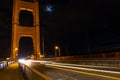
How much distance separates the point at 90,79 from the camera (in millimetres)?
10977

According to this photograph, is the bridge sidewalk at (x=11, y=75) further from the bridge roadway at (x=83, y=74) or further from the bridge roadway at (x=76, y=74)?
the bridge roadway at (x=83, y=74)

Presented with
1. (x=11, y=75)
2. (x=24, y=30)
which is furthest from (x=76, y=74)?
(x=24, y=30)

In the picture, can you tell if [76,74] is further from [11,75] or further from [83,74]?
[11,75]

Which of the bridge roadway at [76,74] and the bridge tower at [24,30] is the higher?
the bridge tower at [24,30]

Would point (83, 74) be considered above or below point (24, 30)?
below

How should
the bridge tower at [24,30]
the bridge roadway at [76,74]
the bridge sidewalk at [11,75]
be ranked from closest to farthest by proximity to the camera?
the bridge roadway at [76,74]
the bridge sidewalk at [11,75]
the bridge tower at [24,30]

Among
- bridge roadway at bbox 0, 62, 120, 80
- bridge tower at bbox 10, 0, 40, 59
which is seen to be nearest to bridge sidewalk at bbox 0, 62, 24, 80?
bridge roadway at bbox 0, 62, 120, 80

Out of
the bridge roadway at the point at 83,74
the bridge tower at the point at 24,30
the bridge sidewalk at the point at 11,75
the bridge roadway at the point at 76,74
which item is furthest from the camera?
the bridge tower at the point at 24,30

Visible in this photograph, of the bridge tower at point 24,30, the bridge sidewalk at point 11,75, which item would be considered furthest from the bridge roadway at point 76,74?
the bridge tower at point 24,30

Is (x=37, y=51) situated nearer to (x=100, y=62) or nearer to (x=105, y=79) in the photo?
(x=100, y=62)

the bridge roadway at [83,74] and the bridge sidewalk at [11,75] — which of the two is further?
the bridge sidewalk at [11,75]

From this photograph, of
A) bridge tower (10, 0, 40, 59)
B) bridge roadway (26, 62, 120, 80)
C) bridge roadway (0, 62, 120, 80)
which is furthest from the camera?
bridge tower (10, 0, 40, 59)

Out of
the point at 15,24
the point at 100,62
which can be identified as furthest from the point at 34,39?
the point at 100,62

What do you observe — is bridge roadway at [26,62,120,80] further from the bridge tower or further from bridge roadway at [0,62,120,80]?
the bridge tower
